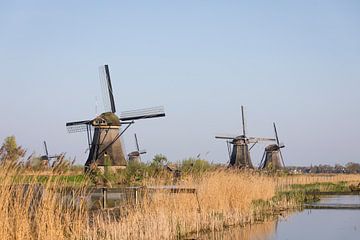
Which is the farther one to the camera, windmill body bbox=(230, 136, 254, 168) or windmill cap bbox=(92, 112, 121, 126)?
windmill body bbox=(230, 136, 254, 168)

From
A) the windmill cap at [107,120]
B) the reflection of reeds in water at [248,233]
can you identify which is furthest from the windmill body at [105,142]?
the reflection of reeds in water at [248,233]

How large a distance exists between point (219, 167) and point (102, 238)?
7.17 metres

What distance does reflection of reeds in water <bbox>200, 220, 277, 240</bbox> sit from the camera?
464 inches

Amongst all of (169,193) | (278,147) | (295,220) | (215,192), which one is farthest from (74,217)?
(278,147)

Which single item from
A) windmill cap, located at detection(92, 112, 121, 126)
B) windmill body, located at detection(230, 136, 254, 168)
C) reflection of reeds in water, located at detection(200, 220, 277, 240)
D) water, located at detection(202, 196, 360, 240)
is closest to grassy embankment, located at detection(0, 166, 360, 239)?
reflection of reeds in water, located at detection(200, 220, 277, 240)

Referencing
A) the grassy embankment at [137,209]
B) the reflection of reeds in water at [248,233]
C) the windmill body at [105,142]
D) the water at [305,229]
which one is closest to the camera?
the grassy embankment at [137,209]

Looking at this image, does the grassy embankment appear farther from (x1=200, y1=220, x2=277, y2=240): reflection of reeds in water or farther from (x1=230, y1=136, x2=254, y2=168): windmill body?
(x1=230, y1=136, x2=254, y2=168): windmill body

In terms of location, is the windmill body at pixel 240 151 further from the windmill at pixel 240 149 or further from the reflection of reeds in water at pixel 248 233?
the reflection of reeds in water at pixel 248 233

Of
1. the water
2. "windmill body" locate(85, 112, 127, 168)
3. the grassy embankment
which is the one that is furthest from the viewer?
"windmill body" locate(85, 112, 127, 168)

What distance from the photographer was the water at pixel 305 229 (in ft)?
41.4

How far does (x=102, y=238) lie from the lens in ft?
27.9

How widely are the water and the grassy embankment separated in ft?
1.51

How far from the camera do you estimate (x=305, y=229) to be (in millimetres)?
14422

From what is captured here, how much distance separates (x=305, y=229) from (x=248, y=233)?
7.88 feet
